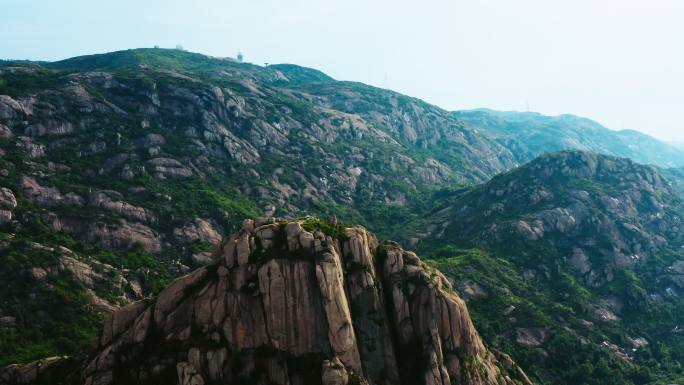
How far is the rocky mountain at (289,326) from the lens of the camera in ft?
225

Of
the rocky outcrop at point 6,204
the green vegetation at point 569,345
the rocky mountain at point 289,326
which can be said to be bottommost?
the green vegetation at point 569,345

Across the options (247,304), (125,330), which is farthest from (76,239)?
(247,304)

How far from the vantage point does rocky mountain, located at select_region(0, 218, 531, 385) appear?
6862 cm

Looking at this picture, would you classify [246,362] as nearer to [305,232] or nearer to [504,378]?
[305,232]

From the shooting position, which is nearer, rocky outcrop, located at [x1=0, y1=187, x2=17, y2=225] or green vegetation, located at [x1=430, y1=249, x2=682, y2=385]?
green vegetation, located at [x1=430, y1=249, x2=682, y2=385]

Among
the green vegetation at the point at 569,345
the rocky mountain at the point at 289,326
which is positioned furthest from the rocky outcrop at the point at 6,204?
the green vegetation at the point at 569,345

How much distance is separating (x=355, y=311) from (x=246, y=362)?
1845 centimetres

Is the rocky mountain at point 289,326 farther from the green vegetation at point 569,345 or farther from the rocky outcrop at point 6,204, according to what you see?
the rocky outcrop at point 6,204

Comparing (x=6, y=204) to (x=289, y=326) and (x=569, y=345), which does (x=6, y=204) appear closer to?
(x=289, y=326)

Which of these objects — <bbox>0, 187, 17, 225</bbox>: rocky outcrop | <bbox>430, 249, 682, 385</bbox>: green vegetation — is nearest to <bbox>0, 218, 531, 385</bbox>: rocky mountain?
<bbox>430, 249, 682, 385</bbox>: green vegetation

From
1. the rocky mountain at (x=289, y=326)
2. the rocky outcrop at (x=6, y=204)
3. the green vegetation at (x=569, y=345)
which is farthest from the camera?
the rocky outcrop at (x=6, y=204)

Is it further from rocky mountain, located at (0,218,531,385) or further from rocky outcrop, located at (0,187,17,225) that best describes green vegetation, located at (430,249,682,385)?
rocky outcrop, located at (0,187,17,225)

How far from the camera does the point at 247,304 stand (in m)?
72.5

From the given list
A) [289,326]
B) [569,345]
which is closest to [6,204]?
[289,326]
